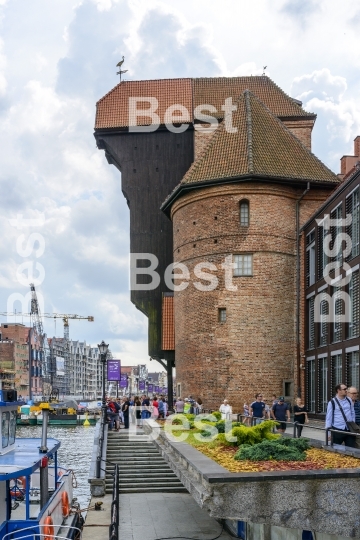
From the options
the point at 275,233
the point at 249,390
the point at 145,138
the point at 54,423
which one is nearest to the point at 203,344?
the point at 249,390

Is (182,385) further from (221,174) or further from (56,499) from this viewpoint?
(56,499)

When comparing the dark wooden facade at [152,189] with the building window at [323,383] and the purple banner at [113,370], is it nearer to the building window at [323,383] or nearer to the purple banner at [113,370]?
the purple banner at [113,370]

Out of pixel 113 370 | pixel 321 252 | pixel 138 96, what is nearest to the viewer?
pixel 321 252

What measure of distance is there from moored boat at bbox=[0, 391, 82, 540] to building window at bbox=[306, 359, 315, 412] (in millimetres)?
17016

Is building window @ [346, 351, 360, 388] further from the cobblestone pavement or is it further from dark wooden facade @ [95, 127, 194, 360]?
dark wooden facade @ [95, 127, 194, 360]

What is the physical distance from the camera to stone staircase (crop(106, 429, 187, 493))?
23.6m

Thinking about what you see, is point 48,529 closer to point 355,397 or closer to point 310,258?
point 355,397

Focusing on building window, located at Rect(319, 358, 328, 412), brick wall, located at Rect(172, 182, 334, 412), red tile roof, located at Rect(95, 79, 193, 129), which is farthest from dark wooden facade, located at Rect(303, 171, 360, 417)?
red tile roof, located at Rect(95, 79, 193, 129)

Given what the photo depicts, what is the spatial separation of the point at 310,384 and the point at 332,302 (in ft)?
18.6

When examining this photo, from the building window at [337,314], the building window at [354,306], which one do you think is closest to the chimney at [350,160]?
the building window at [337,314]

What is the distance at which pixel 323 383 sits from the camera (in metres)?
32.8

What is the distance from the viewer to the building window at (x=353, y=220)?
27.9 meters

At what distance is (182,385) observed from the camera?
39750 mm

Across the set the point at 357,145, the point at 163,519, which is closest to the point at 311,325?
the point at 357,145
